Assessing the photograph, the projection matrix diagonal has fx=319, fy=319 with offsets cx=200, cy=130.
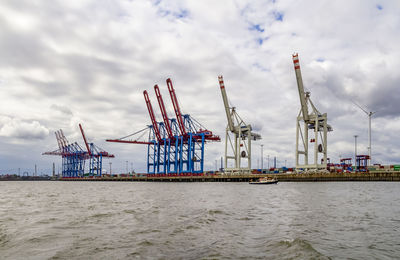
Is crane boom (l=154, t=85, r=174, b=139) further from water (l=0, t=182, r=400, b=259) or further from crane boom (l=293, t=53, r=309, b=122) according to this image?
water (l=0, t=182, r=400, b=259)

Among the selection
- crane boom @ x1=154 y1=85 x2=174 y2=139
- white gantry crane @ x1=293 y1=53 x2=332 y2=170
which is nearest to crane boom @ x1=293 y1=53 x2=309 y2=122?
white gantry crane @ x1=293 y1=53 x2=332 y2=170

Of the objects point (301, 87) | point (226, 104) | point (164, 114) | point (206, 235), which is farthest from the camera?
point (164, 114)

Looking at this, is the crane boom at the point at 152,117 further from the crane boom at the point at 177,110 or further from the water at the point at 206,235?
the water at the point at 206,235

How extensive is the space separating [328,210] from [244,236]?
10.6 m

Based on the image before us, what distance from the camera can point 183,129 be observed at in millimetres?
108438

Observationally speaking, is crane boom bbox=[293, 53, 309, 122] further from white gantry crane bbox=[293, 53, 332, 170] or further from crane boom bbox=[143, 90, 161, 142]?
crane boom bbox=[143, 90, 161, 142]

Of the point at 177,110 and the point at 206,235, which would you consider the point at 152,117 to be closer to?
the point at 177,110

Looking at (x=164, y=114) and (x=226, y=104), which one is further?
(x=164, y=114)

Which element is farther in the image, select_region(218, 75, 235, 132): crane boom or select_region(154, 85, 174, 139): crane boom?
select_region(154, 85, 174, 139): crane boom

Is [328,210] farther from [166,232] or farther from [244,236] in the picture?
[166,232]

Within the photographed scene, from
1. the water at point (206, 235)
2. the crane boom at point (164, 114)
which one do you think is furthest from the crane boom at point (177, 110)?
the water at point (206, 235)

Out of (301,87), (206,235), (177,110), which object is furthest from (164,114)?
(206,235)

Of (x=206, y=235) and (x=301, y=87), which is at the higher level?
(x=301, y=87)

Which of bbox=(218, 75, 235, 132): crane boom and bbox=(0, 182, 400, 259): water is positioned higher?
bbox=(218, 75, 235, 132): crane boom
